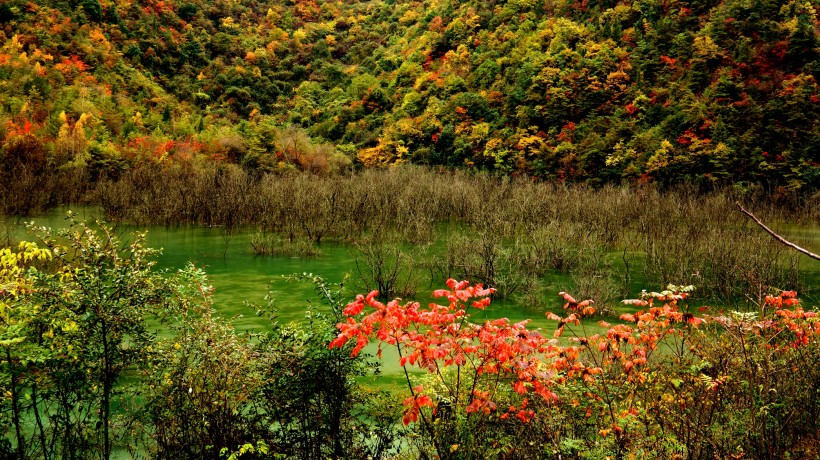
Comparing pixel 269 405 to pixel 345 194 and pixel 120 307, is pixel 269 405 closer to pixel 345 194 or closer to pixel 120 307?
pixel 120 307

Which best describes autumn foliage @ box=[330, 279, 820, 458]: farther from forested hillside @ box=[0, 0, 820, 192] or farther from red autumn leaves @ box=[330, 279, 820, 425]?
forested hillside @ box=[0, 0, 820, 192]

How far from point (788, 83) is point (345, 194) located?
22791 mm

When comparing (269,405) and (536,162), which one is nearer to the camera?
(269,405)

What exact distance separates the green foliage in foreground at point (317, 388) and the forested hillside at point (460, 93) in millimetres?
20920

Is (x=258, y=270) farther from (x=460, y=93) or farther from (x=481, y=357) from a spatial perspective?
(x=460, y=93)

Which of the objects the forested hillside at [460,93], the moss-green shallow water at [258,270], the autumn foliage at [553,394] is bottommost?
the moss-green shallow water at [258,270]

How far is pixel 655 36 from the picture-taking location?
34.7 metres

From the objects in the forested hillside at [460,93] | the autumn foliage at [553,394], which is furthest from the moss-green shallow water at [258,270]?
the forested hillside at [460,93]

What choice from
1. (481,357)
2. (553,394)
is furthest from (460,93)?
(553,394)

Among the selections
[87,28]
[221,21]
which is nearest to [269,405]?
[87,28]

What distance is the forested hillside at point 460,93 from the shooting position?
27578 millimetres

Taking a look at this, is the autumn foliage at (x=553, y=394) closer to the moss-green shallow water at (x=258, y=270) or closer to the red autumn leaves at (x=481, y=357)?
the red autumn leaves at (x=481, y=357)

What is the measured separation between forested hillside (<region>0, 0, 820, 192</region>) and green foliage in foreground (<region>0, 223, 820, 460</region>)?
68.6 feet

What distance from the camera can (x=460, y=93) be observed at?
143 ft
